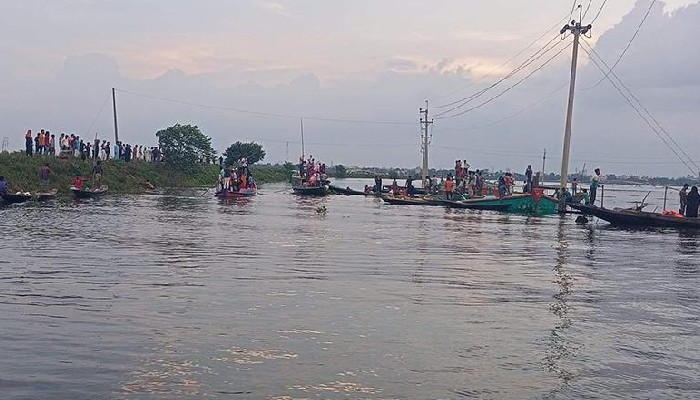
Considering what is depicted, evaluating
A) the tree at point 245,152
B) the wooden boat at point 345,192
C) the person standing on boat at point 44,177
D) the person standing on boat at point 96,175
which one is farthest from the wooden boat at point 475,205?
the tree at point 245,152

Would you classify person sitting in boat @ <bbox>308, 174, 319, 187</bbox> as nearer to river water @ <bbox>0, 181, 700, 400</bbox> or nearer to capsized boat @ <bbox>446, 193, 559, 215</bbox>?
capsized boat @ <bbox>446, 193, 559, 215</bbox>

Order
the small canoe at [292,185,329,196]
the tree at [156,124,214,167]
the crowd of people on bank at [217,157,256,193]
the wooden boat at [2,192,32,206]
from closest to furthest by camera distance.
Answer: the wooden boat at [2,192,32,206] < the crowd of people on bank at [217,157,256,193] < the small canoe at [292,185,329,196] < the tree at [156,124,214,167]

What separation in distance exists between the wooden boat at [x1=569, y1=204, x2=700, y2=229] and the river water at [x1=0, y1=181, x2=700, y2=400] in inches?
318

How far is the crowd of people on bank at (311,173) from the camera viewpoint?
2276 inches

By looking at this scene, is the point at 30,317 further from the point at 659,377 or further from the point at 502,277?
the point at 502,277

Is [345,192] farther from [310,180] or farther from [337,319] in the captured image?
[337,319]

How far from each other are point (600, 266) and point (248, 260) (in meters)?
8.47

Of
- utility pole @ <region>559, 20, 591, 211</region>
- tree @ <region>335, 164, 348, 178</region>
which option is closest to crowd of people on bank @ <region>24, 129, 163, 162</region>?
utility pole @ <region>559, 20, 591, 211</region>

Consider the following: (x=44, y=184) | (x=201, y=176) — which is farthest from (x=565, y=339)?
(x=201, y=176)

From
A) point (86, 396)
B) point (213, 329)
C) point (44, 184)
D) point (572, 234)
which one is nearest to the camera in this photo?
point (86, 396)

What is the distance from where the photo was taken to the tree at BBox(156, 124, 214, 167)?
7175 cm

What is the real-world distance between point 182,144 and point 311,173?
18.0 m

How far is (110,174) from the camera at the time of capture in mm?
55781

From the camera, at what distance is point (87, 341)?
9.42 m
